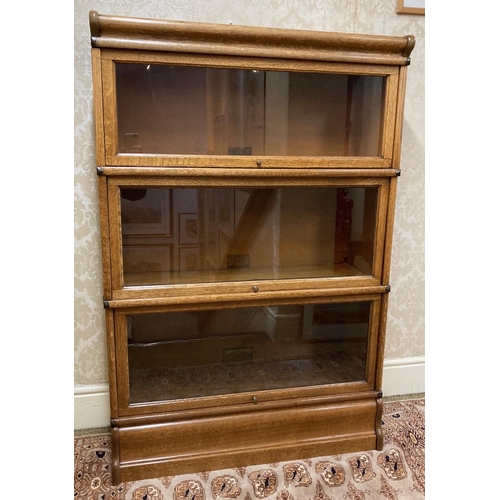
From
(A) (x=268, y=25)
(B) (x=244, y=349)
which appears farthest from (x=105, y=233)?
(A) (x=268, y=25)

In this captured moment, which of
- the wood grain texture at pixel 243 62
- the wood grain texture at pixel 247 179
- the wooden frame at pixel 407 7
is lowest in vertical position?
the wood grain texture at pixel 247 179

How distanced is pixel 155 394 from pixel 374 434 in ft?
2.29

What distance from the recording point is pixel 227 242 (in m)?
1.27

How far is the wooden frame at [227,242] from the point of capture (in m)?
1.07

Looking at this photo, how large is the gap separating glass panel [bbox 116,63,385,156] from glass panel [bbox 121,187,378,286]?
12 centimetres

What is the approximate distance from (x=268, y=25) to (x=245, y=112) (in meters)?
0.39

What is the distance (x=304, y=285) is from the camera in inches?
49.3

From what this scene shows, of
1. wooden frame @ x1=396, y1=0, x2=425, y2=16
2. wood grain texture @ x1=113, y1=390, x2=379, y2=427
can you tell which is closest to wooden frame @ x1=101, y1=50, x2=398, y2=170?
wooden frame @ x1=396, y1=0, x2=425, y2=16

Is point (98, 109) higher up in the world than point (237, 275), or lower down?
higher up

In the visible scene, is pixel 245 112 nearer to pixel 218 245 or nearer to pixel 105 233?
pixel 218 245

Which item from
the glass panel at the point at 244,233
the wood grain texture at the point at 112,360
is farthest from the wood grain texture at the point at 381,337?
the wood grain texture at the point at 112,360

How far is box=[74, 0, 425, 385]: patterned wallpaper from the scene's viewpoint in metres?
1.29

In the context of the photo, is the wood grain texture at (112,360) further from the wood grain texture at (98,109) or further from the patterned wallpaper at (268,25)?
the wood grain texture at (98,109)

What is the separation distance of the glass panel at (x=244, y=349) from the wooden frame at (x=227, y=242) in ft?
0.09
